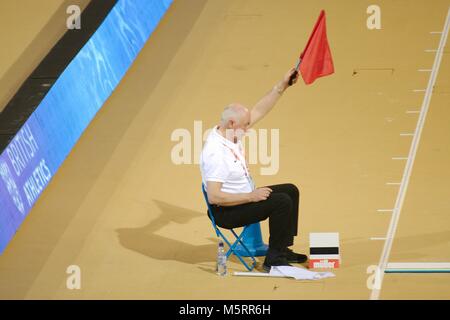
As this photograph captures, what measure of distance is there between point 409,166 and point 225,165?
2.53 meters

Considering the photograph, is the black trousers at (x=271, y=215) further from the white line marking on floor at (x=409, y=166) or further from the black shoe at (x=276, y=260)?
the white line marking on floor at (x=409, y=166)

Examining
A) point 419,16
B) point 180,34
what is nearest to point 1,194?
point 180,34

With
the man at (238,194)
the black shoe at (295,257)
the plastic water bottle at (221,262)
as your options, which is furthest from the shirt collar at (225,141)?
the black shoe at (295,257)

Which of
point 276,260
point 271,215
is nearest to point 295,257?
point 276,260

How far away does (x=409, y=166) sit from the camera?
8281 millimetres

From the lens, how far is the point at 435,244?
683 cm

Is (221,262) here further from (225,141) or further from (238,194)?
(225,141)

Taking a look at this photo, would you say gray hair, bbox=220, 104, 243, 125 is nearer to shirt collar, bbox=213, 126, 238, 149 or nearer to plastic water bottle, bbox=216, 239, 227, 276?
shirt collar, bbox=213, 126, 238, 149

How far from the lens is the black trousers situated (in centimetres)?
634

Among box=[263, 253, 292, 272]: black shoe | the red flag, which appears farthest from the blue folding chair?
the red flag

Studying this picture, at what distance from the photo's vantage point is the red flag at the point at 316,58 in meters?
6.91

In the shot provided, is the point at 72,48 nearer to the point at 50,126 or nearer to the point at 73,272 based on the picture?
the point at 50,126

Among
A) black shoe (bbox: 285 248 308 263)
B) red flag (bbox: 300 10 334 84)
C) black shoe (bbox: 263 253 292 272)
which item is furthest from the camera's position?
red flag (bbox: 300 10 334 84)

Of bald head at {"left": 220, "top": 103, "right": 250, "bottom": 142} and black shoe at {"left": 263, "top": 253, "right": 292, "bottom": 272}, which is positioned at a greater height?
bald head at {"left": 220, "top": 103, "right": 250, "bottom": 142}
